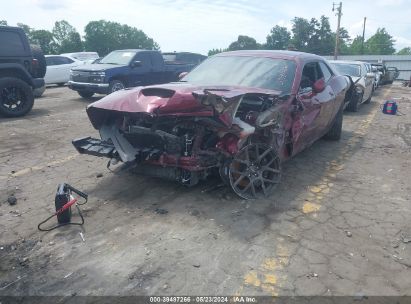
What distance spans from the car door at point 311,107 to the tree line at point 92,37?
56.9 m

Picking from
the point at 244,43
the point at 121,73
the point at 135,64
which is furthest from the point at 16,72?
the point at 244,43

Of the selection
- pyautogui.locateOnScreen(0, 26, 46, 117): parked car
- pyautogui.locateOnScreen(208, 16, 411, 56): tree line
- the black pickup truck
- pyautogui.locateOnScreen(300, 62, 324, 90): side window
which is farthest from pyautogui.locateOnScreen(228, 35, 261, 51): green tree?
pyautogui.locateOnScreen(300, 62, 324, 90): side window

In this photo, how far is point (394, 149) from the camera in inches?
278

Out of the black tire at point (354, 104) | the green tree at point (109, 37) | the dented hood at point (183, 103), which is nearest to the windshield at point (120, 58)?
the black tire at point (354, 104)

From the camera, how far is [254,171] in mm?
4391

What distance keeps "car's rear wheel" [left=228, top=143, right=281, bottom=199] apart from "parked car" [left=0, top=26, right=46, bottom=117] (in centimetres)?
717

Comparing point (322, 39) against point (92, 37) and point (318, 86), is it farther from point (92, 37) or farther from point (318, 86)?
point (318, 86)

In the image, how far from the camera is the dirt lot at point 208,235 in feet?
9.25

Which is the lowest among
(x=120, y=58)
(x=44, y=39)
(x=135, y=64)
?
(x=135, y=64)

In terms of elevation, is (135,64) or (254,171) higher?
(135,64)

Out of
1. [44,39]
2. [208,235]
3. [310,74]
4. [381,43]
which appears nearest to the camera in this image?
[208,235]

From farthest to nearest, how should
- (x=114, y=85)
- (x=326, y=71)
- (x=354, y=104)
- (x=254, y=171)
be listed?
1. (x=114, y=85)
2. (x=354, y=104)
3. (x=326, y=71)
4. (x=254, y=171)

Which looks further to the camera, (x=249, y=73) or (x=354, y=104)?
(x=354, y=104)

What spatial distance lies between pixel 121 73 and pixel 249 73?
7755 mm
